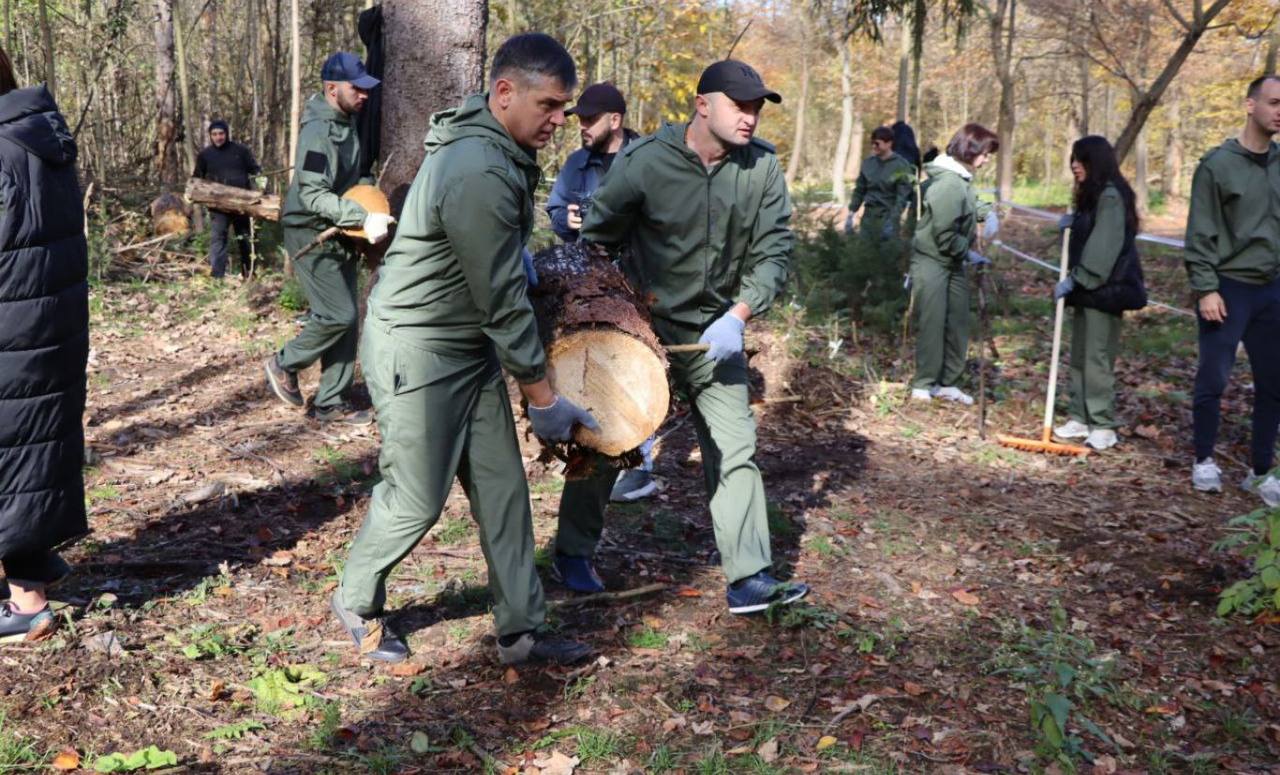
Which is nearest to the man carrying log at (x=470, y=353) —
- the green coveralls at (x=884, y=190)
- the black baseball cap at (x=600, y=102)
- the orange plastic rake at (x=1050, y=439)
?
the black baseball cap at (x=600, y=102)

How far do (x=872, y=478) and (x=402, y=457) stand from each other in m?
3.85

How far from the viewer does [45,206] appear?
12.1ft

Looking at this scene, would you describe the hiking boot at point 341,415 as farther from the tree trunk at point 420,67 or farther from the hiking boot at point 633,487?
the hiking boot at point 633,487

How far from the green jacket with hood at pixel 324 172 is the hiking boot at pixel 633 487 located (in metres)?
2.32

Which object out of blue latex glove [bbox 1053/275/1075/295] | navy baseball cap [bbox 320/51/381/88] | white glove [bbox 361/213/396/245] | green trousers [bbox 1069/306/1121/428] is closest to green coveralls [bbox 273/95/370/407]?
navy baseball cap [bbox 320/51/381/88]

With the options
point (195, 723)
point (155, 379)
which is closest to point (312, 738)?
point (195, 723)

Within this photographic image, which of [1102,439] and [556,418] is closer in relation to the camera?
[556,418]

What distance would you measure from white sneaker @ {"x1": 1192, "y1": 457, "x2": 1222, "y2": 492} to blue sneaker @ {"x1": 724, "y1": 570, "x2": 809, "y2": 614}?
369cm

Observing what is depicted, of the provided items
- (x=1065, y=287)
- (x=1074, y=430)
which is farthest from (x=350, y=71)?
(x=1074, y=430)

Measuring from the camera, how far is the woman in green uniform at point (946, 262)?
27.5 feet

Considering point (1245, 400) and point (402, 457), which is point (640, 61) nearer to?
point (1245, 400)

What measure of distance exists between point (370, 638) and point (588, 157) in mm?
Result: 3781

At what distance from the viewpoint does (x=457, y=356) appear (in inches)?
144

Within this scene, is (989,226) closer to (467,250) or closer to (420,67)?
(420,67)
